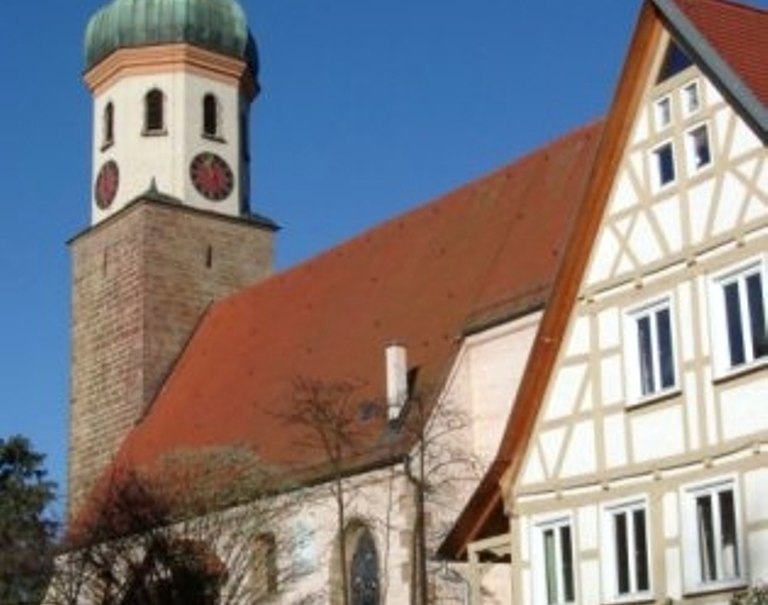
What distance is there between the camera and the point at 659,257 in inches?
715

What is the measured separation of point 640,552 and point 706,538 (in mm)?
947

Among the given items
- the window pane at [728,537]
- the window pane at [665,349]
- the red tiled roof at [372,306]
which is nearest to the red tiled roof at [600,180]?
the window pane at [665,349]

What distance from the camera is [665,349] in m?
18.0

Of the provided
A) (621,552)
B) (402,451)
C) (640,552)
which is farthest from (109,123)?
(640,552)

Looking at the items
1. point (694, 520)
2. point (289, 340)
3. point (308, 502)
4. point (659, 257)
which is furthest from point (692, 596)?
point (289, 340)

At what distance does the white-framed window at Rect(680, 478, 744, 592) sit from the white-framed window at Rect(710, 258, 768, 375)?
3.93 ft

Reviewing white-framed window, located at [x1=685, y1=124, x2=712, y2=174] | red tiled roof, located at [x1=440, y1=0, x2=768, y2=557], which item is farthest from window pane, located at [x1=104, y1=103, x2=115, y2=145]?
white-framed window, located at [x1=685, y1=124, x2=712, y2=174]

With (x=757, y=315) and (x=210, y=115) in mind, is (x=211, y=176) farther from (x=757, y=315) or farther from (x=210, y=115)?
(x=757, y=315)

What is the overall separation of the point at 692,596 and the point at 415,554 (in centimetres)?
1082

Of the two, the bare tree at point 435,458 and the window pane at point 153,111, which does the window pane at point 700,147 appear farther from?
the window pane at point 153,111

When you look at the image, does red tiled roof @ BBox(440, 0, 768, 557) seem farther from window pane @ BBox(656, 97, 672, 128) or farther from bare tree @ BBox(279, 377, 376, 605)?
bare tree @ BBox(279, 377, 376, 605)

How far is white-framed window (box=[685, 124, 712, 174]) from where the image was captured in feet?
58.5

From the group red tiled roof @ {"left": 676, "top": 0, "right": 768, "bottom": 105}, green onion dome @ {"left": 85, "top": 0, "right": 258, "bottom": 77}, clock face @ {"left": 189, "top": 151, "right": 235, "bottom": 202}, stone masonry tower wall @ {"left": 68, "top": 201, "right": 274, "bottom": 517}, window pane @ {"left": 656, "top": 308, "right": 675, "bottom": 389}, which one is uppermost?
green onion dome @ {"left": 85, "top": 0, "right": 258, "bottom": 77}

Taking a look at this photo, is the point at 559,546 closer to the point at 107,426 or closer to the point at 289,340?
the point at 289,340
